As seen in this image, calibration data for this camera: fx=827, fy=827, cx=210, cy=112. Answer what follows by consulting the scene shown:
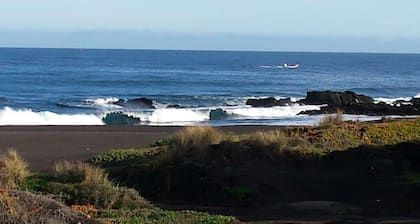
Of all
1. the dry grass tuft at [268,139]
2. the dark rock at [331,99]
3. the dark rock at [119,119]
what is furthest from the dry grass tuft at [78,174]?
the dark rock at [331,99]

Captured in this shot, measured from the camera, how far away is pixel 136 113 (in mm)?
41875

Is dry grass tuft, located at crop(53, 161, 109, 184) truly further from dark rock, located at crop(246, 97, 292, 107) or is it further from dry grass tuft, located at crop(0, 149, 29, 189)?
dark rock, located at crop(246, 97, 292, 107)

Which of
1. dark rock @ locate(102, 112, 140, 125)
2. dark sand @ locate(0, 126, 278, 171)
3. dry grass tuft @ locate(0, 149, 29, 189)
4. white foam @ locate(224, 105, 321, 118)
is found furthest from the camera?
white foam @ locate(224, 105, 321, 118)

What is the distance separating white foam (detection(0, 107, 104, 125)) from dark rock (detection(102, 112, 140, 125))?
0.38 meters

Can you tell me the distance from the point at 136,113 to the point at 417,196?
29458mm

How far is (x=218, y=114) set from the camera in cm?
4131

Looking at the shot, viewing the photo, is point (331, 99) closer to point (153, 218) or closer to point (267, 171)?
point (267, 171)

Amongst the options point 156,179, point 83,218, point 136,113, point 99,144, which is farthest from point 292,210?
point 136,113

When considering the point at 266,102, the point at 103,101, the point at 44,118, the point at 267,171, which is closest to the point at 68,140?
the point at 267,171

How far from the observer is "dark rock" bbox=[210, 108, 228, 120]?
4060 centimetres

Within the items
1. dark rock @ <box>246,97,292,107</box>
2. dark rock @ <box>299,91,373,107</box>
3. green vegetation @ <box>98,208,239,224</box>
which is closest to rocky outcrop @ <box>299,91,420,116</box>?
dark rock @ <box>299,91,373,107</box>

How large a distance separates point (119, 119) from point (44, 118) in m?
3.45

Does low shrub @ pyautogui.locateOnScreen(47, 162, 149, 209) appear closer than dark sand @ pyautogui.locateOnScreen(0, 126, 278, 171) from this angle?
Yes

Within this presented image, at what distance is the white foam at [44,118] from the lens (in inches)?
1446
